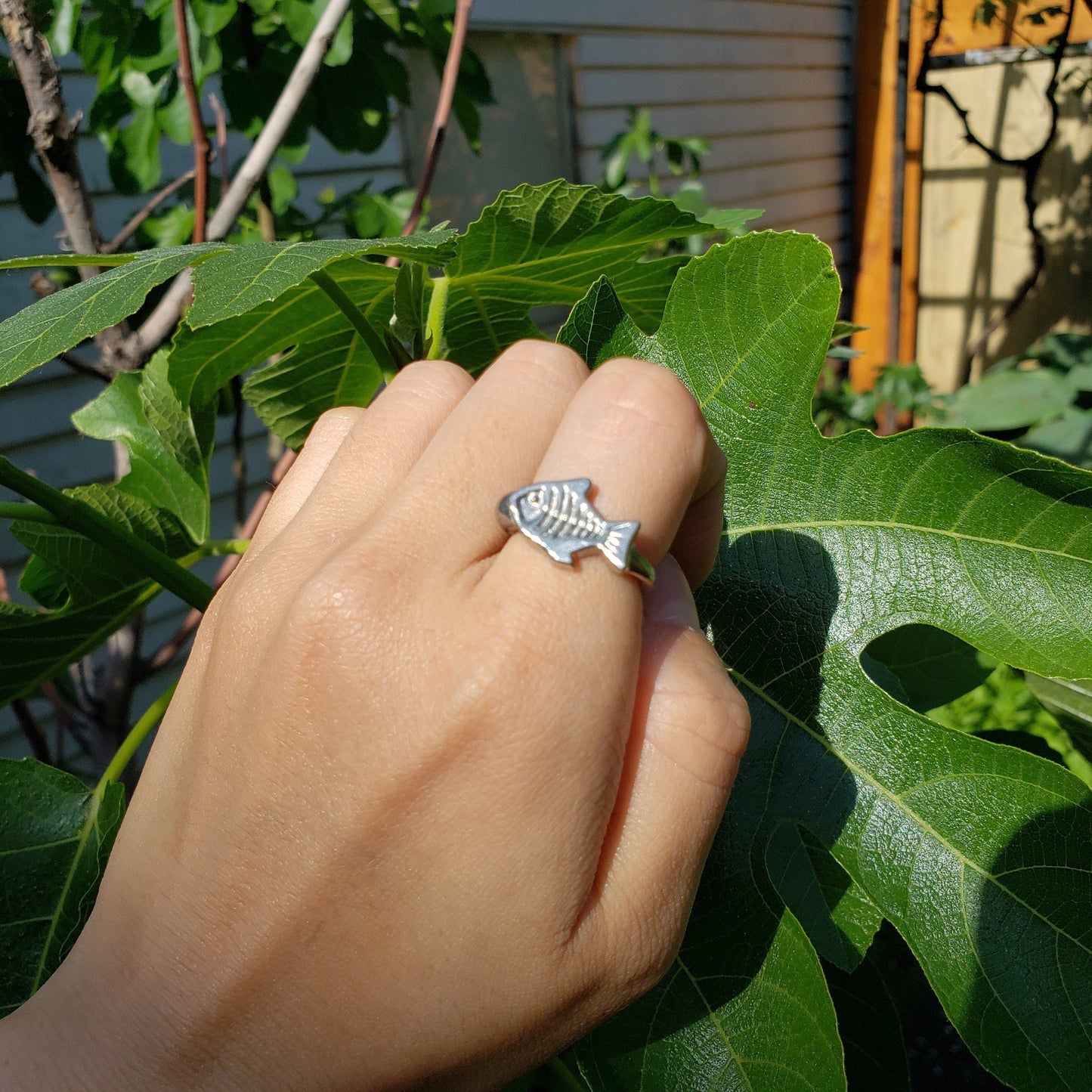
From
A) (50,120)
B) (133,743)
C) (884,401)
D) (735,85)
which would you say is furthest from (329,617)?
(735,85)

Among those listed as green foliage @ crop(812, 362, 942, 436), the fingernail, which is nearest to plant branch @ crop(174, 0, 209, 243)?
the fingernail

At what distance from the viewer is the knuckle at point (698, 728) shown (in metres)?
0.52

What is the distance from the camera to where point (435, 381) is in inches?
25.1

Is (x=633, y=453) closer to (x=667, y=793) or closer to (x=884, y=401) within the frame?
(x=667, y=793)

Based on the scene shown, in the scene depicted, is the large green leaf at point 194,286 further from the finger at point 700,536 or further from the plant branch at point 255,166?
the plant branch at point 255,166

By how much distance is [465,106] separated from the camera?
2.11m

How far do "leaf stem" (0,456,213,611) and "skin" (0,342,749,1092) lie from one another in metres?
0.30

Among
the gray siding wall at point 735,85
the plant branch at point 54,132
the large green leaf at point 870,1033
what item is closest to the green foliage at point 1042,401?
the gray siding wall at point 735,85

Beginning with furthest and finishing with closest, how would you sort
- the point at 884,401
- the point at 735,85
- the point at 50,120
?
the point at 735,85 → the point at 884,401 → the point at 50,120

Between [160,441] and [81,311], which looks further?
[160,441]

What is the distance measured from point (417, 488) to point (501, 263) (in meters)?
0.46

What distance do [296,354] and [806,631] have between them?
61cm

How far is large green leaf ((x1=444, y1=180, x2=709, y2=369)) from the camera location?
33.2 inches

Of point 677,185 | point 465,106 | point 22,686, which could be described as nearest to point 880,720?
point 22,686
